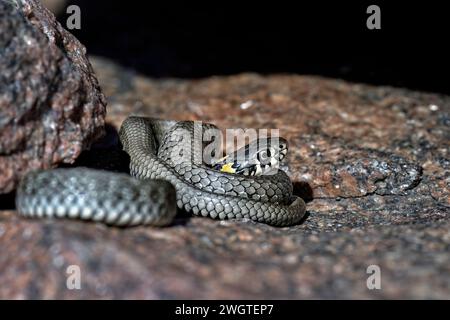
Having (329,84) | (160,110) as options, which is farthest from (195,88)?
(329,84)

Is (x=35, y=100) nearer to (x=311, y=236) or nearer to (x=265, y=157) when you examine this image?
(x=311, y=236)

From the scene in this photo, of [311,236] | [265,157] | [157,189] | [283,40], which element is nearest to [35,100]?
[157,189]

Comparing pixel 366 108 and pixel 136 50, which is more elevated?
pixel 136 50

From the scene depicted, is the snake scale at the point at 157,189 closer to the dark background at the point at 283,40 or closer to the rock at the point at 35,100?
the rock at the point at 35,100

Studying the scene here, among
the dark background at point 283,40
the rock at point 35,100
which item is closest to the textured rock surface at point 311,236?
the rock at point 35,100

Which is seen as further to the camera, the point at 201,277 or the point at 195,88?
the point at 195,88
